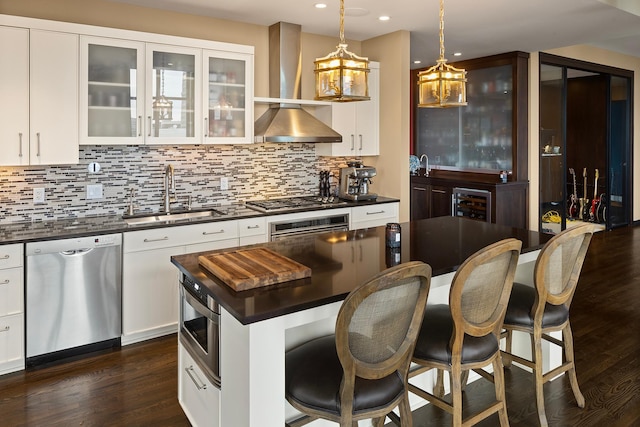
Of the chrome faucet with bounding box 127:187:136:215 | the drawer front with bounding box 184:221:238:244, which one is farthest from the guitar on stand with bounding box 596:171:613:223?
the chrome faucet with bounding box 127:187:136:215

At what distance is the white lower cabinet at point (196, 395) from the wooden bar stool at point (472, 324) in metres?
0.92

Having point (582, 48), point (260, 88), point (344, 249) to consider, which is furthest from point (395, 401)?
point (582, 48)

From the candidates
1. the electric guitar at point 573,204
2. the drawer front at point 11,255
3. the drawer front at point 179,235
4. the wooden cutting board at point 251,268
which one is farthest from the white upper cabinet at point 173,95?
the electric guitar at point 573,204

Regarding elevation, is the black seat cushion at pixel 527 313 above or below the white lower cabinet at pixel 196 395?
above

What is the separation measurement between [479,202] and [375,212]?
2.08 metres

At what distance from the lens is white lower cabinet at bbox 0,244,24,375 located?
307cm

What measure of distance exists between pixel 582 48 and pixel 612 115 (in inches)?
71.0

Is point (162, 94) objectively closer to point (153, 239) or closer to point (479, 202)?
point (153, 239)

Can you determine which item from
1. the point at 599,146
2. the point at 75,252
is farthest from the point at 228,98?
the point at 599,146

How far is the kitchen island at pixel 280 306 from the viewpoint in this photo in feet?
5.88

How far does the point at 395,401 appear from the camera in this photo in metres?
1.87

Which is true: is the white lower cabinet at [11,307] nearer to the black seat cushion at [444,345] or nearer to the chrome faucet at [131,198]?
the chrome faucet at [131,198]

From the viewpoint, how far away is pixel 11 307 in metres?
3.11

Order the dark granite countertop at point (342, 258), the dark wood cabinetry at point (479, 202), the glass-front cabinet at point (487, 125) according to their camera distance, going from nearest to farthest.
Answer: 1. the dark granite countertop at point (342, 258)
2. the dark wood cabinetry at point (479, 202)
3. the glass-front cabinet at point (487, 125)
